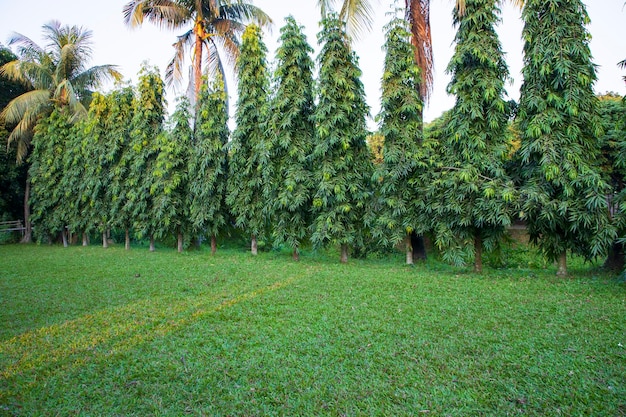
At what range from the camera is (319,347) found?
412 centimetres

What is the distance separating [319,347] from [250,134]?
27.2 ft

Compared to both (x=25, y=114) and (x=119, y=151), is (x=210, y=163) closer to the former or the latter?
(x=119, y=151)

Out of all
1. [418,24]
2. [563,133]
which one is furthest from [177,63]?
[563,133]

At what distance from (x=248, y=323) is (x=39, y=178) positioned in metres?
17.7

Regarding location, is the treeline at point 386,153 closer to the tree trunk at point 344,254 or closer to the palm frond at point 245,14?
the tree trunk at point 344,254

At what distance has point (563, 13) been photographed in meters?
7.05

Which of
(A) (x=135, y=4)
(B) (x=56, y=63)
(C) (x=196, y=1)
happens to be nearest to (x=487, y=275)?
(C) (x=196, y=1)

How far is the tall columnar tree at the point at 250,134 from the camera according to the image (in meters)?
11.1

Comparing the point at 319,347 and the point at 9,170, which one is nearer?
the point at 319,347

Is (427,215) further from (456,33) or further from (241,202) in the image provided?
(241,202)

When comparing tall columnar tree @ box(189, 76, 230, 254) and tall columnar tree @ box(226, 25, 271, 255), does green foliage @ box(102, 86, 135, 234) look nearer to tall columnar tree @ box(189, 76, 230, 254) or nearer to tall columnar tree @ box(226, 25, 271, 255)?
tall columnar tree @ box(189, 76, 230, 254)

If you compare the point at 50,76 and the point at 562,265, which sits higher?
the point at 50,76

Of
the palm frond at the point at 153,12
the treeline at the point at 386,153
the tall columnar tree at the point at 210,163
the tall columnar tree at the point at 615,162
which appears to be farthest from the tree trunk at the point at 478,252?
the palm frond at the point at 153,12

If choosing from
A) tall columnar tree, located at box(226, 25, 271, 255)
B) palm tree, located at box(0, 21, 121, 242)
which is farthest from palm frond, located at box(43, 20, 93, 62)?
tall columnar tree, located at box(226, 25, 271, 255)
